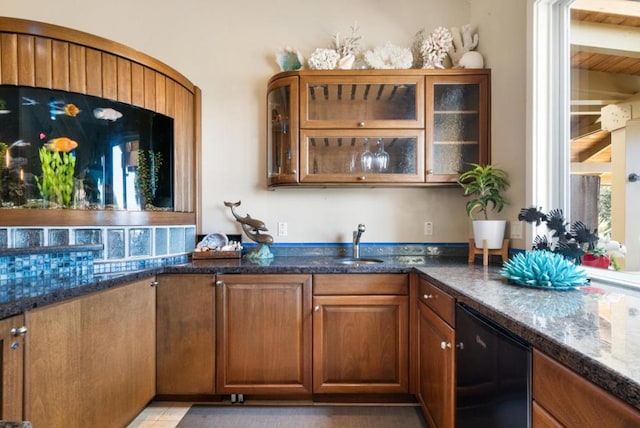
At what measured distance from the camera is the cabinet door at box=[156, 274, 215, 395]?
5.97 feet

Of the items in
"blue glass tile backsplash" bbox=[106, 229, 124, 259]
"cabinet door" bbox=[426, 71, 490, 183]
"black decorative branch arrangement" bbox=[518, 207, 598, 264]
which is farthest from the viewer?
"cabinet door" bbox=[426, 71, 490, 183]

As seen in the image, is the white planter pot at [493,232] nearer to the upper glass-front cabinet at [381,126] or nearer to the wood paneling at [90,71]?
the upper glass-front cabinet at [381,126]

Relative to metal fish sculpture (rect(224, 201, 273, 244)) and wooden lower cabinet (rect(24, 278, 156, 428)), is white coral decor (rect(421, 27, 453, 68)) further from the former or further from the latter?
wooden lower cabinet (rect(24, 278, 156, 428))

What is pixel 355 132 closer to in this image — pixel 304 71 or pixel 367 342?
pixel 304 71

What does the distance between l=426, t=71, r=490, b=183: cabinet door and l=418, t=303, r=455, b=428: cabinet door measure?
3.21 feet

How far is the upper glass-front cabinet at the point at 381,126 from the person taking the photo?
208 cm

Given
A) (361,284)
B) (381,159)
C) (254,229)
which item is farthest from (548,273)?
(254,229)

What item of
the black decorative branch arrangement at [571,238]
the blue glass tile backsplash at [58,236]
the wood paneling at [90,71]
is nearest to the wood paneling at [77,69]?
the wood paneling at [90,71]

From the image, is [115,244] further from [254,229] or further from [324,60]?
[324,60]

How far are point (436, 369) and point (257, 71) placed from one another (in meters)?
2.31

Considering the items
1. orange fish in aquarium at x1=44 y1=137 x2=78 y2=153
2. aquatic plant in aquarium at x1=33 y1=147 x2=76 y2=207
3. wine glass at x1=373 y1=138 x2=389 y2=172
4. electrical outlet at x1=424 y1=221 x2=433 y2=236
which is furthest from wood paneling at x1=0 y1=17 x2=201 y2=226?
electrical outlet at x1=424 y1=221 x2=433 y2=236

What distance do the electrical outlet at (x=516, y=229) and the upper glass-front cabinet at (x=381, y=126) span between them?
46cm

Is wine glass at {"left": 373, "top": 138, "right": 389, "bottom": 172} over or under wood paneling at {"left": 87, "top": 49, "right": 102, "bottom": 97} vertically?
under

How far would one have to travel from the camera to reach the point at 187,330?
183cm
